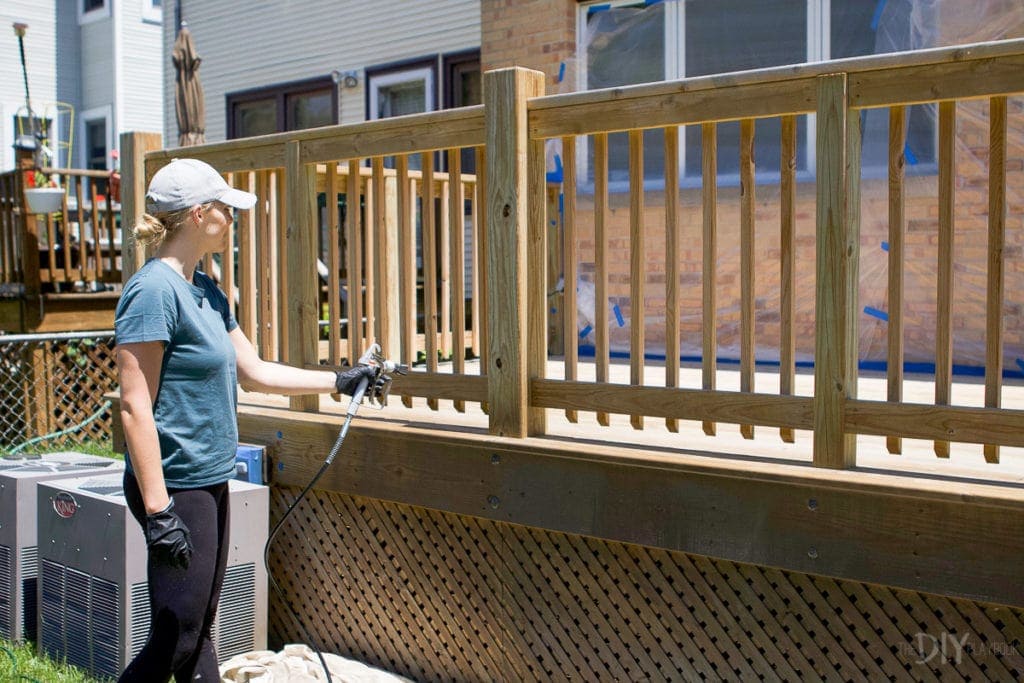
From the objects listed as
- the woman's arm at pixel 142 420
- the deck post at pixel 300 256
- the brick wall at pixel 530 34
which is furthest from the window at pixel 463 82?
the woman's arm at pixel 142 420

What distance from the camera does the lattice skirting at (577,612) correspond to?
3.49 metres

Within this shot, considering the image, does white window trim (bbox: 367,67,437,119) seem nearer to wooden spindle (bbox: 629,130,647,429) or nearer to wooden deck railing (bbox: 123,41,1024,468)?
wooden deck railing (bbox: 123,41,1024,468)

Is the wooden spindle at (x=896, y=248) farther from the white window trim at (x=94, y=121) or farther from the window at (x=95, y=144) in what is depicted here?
the window at (x=95, y=144)

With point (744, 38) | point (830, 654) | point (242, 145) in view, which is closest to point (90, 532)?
point (242, 145)

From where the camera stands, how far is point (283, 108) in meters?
13.7

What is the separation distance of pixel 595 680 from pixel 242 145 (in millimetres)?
2924

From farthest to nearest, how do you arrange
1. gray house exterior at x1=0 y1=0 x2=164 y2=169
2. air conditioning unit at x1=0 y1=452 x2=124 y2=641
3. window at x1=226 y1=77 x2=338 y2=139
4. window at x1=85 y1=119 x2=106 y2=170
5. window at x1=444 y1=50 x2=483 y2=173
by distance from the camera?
window at x1=85 y1=119 x2=106 y2=170
gray house exterior at x1=0 y1=0 x2=164 y2=169
window at x1=226 y1=77 x2=338 y2=139
window at x1=444 y1=50 x2=483 y2=173
air conditioning unit at x1=0 y1=452 x2=124 y2=641

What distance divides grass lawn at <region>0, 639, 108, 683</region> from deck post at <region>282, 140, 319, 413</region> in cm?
161

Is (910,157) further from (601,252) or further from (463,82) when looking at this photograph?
(463,82)

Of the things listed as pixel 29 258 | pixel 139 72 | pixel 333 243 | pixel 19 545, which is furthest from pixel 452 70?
pixel 139 72

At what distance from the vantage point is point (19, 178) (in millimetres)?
9773

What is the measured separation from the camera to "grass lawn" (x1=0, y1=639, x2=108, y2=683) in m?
4.72

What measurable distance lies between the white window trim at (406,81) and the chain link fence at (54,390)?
4242 millimetres

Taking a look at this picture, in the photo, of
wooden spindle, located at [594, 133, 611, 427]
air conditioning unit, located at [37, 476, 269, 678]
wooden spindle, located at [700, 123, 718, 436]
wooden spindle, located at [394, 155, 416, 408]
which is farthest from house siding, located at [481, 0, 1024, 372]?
air conditioning unit, located at [37, 476, 269, 678]
